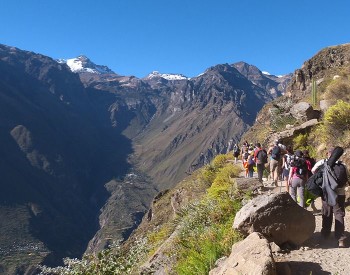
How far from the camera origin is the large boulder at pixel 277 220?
28.3ft

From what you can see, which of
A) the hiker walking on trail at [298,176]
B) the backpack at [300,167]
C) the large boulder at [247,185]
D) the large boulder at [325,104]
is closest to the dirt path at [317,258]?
the hiker walking on trail at [298,176]

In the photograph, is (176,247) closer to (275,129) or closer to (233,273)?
(233,273)

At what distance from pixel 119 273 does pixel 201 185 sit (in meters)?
13.7

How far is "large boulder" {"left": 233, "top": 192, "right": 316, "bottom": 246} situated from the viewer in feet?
28.3

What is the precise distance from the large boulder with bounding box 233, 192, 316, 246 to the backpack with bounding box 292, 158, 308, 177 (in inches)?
129

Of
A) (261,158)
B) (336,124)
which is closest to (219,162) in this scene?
(261,158)

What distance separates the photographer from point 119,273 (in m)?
9.69

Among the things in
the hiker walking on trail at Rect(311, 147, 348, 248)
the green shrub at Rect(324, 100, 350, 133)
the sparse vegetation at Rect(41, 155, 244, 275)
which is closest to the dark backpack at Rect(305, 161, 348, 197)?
the hiker walking on trail at Rect(311, 147, 348, 248)

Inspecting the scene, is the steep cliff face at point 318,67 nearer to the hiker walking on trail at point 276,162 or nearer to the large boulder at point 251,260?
the hiker walking on trail at point 276,162

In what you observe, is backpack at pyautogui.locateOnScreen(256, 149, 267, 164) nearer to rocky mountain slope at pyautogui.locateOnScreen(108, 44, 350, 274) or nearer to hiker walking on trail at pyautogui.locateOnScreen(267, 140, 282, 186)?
hiker walking on trail at pyautogui.locateOnScreen(267, 140, 282, 186)

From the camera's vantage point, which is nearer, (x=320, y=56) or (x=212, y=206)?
(x=212, y=206)

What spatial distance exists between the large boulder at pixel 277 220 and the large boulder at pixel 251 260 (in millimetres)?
792

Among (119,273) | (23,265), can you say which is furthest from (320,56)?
(23,265)

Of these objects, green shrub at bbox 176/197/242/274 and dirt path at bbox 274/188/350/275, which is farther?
green shrub at bbox 176/197/242/274
